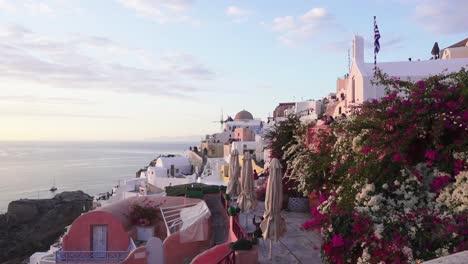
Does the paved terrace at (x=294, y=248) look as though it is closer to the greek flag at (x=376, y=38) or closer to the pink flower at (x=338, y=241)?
the pink flower at (x=338, y=241)

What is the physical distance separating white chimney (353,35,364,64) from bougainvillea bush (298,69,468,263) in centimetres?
1504

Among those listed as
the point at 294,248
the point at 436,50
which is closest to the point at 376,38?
the point at 436,50

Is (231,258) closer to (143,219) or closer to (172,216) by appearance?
(172,216)

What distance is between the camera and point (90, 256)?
→ 57.4ft

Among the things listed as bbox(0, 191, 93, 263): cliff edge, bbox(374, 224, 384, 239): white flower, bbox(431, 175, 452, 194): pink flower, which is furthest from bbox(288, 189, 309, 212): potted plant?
bbox(0, 191, 93, 263): cliff edge

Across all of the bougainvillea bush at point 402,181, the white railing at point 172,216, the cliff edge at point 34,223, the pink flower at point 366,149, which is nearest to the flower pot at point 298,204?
the white railing at point 172,216

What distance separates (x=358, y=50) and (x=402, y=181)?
17.9 m

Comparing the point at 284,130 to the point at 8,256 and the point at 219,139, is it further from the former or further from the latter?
the point at 219,139

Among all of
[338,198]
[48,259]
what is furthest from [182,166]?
[338,198]

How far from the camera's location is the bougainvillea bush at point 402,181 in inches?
261

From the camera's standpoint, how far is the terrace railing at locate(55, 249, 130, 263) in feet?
56.7

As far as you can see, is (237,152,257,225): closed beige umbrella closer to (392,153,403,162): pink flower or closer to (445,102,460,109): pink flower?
(392,153,403,162): pink flower

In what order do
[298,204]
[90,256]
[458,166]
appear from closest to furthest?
[458,166]
[298,204]
[90,256]

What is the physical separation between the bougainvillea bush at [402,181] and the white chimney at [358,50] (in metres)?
15.0
